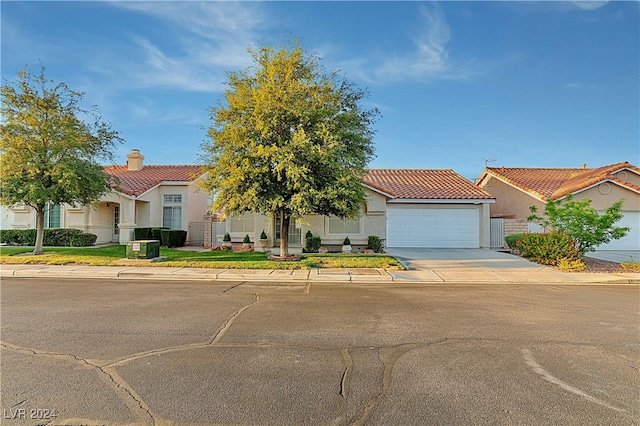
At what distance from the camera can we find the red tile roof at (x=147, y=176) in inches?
911

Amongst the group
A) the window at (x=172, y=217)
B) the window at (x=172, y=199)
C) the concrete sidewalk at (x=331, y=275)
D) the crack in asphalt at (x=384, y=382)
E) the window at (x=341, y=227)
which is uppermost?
the window at (x=172, y=199)

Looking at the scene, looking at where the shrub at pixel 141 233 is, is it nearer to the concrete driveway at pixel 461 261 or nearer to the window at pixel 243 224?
the window at pixel 243 224

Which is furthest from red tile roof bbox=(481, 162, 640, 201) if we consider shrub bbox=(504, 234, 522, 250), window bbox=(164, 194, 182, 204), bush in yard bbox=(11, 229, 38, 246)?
bush in yard bbox=(11, 229, 38, 246)

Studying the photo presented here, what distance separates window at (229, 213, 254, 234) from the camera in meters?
19.9

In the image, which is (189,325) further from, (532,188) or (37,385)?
(532,188)

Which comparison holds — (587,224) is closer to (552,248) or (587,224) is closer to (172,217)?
(552,248)

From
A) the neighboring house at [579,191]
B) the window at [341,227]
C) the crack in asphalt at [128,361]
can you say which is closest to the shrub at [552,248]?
the neighboring house at [579,191]

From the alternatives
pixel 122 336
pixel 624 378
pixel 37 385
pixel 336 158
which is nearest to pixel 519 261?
pixel 336 158

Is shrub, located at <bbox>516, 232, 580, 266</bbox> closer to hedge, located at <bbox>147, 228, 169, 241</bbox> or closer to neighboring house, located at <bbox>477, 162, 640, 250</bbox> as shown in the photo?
neighboring house, located at <bbox>477, 162, 640, 250</bbox>

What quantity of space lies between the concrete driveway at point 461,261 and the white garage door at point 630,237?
829cm

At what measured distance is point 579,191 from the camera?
21125mm

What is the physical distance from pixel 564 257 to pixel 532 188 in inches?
400

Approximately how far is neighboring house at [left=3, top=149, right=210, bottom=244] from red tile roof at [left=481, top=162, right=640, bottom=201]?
2115 cm

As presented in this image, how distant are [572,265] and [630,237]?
36.1ft
